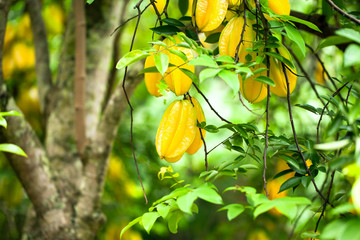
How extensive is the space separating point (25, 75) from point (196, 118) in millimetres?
2041

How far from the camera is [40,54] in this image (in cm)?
218

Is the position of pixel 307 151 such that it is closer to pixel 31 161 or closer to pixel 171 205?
pixel 171 205

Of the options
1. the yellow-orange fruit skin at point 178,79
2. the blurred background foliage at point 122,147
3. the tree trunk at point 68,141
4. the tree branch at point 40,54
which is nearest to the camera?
the yellow-orange fruit skin at point 178,79

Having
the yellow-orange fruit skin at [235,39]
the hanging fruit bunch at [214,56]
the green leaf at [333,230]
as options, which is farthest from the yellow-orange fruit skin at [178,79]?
the green leaf at [333,230]

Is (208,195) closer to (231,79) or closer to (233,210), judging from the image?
(233,210)

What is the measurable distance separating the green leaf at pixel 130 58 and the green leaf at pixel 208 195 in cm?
27

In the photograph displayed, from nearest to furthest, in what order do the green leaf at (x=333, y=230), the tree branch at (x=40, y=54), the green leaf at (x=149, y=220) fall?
the green leaf at (x=333, y=230) < the green leaf at (x=149, y=220) < the tree branch at (x=40, y=54)

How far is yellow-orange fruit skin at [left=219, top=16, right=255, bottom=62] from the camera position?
926 millimetres

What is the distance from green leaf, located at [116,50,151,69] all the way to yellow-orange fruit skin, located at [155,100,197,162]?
218mm

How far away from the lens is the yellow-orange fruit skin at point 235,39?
926 mm

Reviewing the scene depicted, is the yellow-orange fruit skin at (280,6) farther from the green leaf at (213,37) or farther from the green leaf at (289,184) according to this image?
the green leaf at (289,184)

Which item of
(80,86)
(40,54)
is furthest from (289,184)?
(40,54)

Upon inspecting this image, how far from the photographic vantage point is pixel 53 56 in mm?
3715

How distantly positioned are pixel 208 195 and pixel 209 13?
455mm
